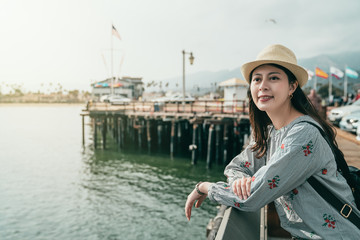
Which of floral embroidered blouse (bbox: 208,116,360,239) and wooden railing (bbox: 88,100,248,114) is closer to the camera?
floral embroidered blouse (bbox: 208,116,360,239)

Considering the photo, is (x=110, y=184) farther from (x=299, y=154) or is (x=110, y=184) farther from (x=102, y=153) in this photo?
(x=299, y=154)

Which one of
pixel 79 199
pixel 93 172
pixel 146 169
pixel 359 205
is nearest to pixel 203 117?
pixel 146 169

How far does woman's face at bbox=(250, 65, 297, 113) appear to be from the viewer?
1991 millimetres

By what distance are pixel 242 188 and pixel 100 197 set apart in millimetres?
13705

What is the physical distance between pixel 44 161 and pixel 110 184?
10.4m

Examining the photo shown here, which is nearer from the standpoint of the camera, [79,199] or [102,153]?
[79,199]

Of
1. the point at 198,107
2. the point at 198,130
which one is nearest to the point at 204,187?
the point at 198,130

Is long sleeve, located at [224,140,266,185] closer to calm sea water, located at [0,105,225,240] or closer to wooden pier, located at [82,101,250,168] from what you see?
calm sea water, located at [0,105,225,240]

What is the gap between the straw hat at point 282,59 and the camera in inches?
75.8

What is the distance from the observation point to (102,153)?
2627cm

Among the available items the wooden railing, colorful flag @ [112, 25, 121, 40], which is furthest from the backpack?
colorful flag @ [112, 25, 121, 40]

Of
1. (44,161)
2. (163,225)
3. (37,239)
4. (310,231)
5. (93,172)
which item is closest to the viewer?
(310,231)

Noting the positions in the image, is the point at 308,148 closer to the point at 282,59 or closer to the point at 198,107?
the point at 282,59

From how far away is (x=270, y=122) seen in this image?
233 cm
